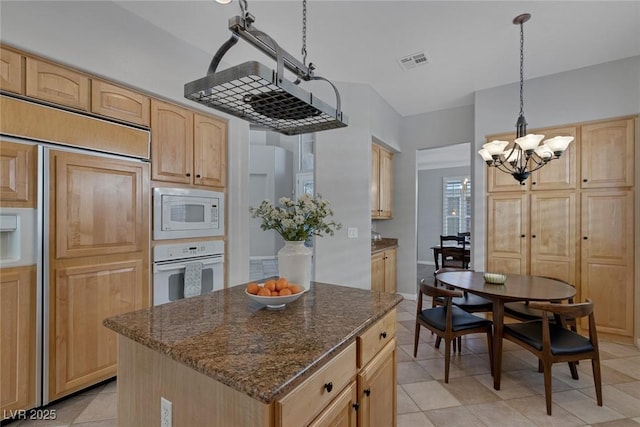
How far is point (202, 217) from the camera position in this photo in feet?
9.46

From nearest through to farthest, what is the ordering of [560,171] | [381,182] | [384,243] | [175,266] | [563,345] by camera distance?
1. [563,345]
2. [175,266]
3. [560,171]
4. [381,182]
5. [384,243]

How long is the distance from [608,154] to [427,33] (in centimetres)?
232

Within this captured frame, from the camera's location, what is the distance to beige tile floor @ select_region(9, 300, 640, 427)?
2.00m

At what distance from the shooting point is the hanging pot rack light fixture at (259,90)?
110 cm

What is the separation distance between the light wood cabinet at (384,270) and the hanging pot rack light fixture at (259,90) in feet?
9.04

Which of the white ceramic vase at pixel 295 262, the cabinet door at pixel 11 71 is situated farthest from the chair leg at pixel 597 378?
the cabinet door at pixel 11 71

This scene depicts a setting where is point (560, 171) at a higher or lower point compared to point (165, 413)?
higher

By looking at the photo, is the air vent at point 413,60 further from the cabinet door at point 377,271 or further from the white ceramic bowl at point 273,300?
the white ceramic bowl at point 273,300

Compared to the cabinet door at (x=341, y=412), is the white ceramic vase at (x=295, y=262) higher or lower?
higher

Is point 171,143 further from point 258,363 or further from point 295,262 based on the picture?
point 258,363

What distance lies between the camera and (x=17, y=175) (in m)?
1.85

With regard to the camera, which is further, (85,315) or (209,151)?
(209,151)

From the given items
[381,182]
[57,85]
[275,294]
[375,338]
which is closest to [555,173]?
[381,182]

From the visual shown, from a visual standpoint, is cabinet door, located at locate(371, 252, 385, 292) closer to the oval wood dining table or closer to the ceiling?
the oval wood dining table
